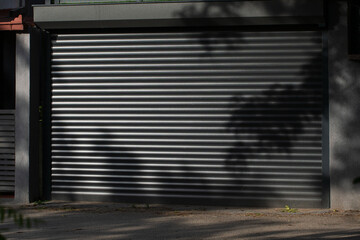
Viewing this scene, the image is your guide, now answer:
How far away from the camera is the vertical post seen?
9297 millimetres

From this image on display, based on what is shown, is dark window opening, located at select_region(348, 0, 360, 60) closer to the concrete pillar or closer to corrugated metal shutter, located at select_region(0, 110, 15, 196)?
the concrete pillar

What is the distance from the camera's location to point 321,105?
8.89 metres

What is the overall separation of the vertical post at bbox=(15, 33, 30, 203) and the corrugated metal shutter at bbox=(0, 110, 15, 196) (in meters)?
0.21

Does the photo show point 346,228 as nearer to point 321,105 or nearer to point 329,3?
point 321,105

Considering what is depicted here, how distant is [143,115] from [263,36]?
2.58 meters

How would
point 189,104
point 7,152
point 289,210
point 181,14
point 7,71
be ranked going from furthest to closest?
point 7,71, point 7,152, point 189,104, point 181,14, point 289,210

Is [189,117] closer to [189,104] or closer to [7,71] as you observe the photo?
[189,104]

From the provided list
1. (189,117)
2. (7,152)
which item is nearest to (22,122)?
(7,152)

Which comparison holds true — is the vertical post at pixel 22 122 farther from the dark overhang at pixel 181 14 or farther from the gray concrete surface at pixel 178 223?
the dark overhang at pixel 181 14

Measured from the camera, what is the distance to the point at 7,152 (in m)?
9.53

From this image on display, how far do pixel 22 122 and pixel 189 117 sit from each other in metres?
3.05

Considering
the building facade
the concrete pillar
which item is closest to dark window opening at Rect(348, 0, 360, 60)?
the building facade

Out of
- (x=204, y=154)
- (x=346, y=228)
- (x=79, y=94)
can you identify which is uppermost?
(x=79, y=94)

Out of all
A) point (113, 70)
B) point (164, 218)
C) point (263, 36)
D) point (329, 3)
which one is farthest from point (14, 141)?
point (329, 3)
